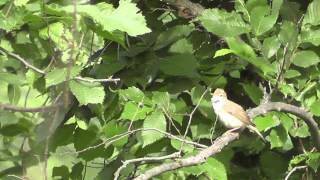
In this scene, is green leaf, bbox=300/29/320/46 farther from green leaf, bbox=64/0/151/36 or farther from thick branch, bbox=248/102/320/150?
green leaf, bbox=64/0/151/36

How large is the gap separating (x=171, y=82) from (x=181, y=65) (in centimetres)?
20

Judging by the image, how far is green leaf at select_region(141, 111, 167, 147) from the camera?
2.91 metres

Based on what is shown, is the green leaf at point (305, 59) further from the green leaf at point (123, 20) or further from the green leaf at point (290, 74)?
the green leaf at point (123, 20)

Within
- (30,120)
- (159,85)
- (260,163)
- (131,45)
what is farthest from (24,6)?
(260,163)

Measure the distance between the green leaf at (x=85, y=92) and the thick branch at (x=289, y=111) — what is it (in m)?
0.67

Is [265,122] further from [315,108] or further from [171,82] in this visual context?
[171,82]

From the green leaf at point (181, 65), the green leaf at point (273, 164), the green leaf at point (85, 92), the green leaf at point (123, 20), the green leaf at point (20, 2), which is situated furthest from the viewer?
the green leaf at point (273, 164)

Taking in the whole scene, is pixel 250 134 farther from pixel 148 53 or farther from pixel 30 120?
pixel 30 120

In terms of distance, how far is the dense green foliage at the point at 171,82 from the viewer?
2.84 meters

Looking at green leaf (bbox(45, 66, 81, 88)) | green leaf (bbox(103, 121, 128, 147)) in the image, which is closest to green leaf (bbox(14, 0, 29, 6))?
green leaf (bbox(45, 66, 81, 88))

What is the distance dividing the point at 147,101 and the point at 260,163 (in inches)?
36.6

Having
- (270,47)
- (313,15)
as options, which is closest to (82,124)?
(270,47)

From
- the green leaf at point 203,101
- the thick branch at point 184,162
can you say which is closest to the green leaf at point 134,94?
the green leaf at point 203,101

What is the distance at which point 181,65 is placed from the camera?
10.2 feet
